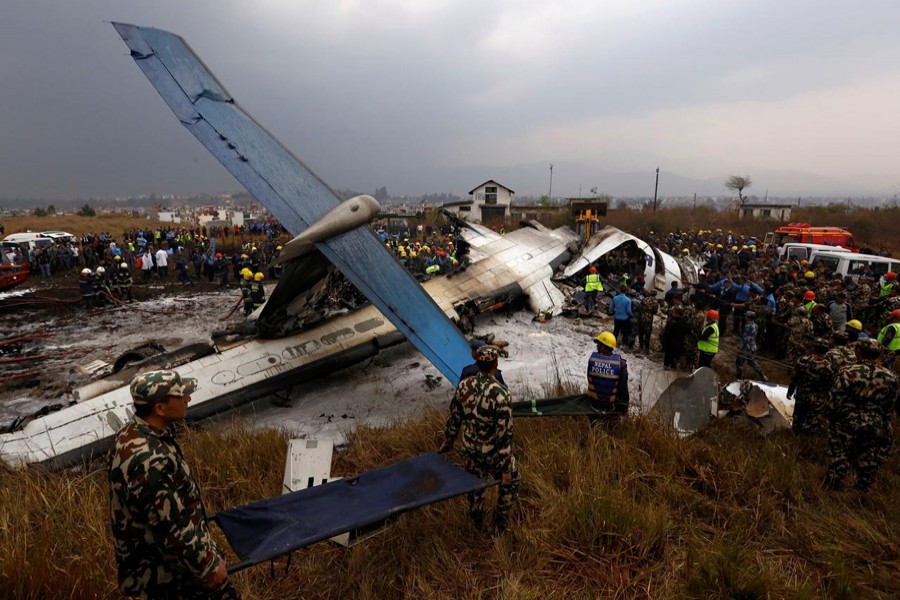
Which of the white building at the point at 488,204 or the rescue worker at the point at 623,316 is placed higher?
the white building at the point at 488,204

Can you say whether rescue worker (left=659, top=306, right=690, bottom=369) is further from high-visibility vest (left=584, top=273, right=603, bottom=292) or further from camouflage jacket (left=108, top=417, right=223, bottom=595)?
camouflage jacket (left=108, top=417, right=223, bottom=595)

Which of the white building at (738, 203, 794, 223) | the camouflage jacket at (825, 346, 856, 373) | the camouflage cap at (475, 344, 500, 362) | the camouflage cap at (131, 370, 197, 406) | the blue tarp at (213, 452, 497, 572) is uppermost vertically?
the white building at (738, 203, 794, 223)

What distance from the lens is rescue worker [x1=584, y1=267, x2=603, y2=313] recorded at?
1408cm

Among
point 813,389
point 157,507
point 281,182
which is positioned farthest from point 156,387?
point 813,389

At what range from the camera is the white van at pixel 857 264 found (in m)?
16.2

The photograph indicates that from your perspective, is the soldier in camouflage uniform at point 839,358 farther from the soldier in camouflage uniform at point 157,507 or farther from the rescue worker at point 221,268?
the rescue worker at point 221,268

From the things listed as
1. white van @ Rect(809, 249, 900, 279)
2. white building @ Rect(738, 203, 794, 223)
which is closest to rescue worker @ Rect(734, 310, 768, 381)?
white van @ Rect(809, 249, 900, 279)

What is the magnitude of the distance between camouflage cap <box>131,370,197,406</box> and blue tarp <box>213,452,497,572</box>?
1189 millimetres

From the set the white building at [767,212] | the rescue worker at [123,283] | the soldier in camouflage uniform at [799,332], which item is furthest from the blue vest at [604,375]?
the white building at [767,212]

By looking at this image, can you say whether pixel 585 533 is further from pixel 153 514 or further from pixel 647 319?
pixel 647 319

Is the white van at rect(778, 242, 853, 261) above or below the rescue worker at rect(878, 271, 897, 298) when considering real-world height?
above

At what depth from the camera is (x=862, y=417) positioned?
5012 millimetres

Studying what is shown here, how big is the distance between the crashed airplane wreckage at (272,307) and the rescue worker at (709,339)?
5.52m

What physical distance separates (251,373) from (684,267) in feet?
59.9
